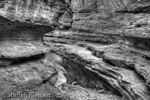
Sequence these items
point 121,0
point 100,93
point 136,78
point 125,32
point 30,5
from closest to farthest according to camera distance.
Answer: point 136,78, point 100,93, point 125,32, point 30,5, point 121,0

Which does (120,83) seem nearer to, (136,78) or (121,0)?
(136,78)

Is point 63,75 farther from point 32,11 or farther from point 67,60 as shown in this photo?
point 32,11

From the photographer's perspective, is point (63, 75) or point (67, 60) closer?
point (63, 75)

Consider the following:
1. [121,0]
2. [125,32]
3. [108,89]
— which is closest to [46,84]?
[108,89]

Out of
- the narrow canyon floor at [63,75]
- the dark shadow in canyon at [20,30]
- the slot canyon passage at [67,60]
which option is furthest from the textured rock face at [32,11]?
the narrow canyon floor at [63,75]

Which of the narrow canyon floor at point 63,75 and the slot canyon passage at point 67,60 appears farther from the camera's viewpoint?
the slot canyon passage at point 67,60

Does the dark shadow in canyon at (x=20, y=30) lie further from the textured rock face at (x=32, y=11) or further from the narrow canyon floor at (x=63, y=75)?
the textured rock face at (x=32, y=11)

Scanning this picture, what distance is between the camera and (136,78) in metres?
10.4

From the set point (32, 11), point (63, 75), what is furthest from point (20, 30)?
point (63, 75)

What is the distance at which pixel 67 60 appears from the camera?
1853cm

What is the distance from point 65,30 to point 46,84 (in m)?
19.2

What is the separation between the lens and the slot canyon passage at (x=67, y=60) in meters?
9.62

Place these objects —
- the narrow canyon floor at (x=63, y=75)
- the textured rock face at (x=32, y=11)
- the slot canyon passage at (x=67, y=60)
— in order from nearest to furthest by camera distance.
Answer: the narrow canyon floor at (x=63, y=75) < the slot canyon passage at (x=67, y=60) < the textured rock face at (x=32, y=11)

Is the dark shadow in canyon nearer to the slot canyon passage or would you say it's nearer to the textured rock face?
the slot canyon passage
